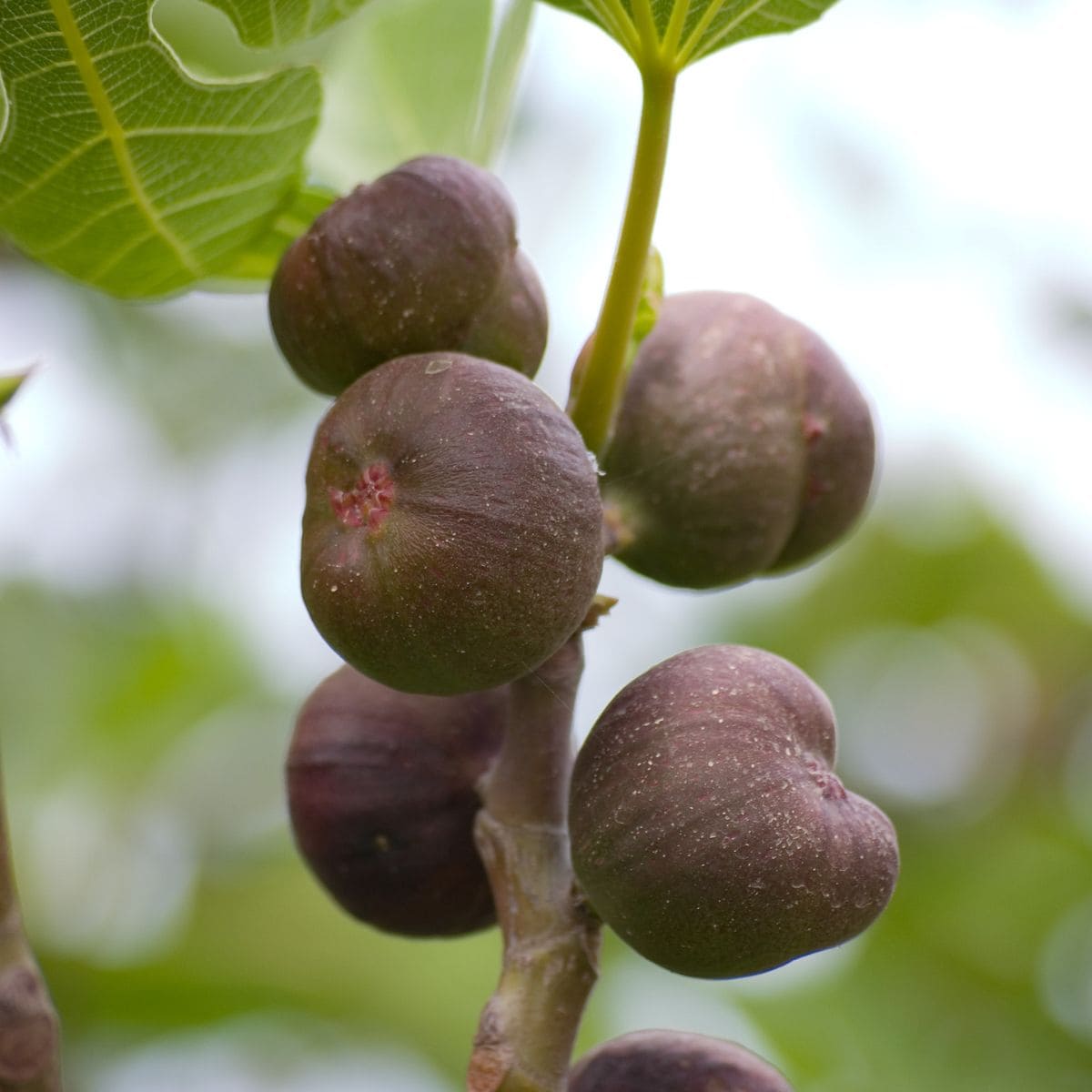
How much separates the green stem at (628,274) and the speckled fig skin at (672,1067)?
2.04 ft

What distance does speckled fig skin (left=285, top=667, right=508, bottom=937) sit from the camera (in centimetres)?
171

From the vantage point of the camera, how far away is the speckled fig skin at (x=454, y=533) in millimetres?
1295

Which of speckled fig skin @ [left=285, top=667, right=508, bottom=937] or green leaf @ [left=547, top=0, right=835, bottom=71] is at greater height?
green leaf @ [left=547, top=0, right=835, bottom=71]

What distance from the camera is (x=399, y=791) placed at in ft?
5.65

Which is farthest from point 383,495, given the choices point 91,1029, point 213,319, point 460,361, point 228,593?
point 213,319

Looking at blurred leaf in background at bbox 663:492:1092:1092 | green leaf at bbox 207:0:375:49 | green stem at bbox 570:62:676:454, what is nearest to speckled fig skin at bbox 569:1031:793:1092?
green stem at bbox 570:62:676:454

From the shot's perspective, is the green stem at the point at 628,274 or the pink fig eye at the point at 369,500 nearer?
the pink fig eye at the point at 369,500

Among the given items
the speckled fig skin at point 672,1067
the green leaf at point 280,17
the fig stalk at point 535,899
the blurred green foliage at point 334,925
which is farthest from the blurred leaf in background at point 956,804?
the green leaf at point 280,17

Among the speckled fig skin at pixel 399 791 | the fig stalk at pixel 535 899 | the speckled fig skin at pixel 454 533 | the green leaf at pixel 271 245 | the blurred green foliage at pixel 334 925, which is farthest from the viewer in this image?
the blurred green foliage at pixel 334 925

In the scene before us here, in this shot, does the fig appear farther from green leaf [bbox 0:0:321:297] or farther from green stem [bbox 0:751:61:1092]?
green stem [bbox 0:751:61:1092]

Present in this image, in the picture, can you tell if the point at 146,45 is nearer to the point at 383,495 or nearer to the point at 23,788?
the point at 383,495

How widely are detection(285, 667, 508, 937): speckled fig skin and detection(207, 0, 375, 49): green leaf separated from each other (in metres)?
0.68

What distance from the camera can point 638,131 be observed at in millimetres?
1463

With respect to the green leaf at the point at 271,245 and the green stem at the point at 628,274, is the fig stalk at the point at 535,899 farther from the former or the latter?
the green leaf at the point at 271,245
